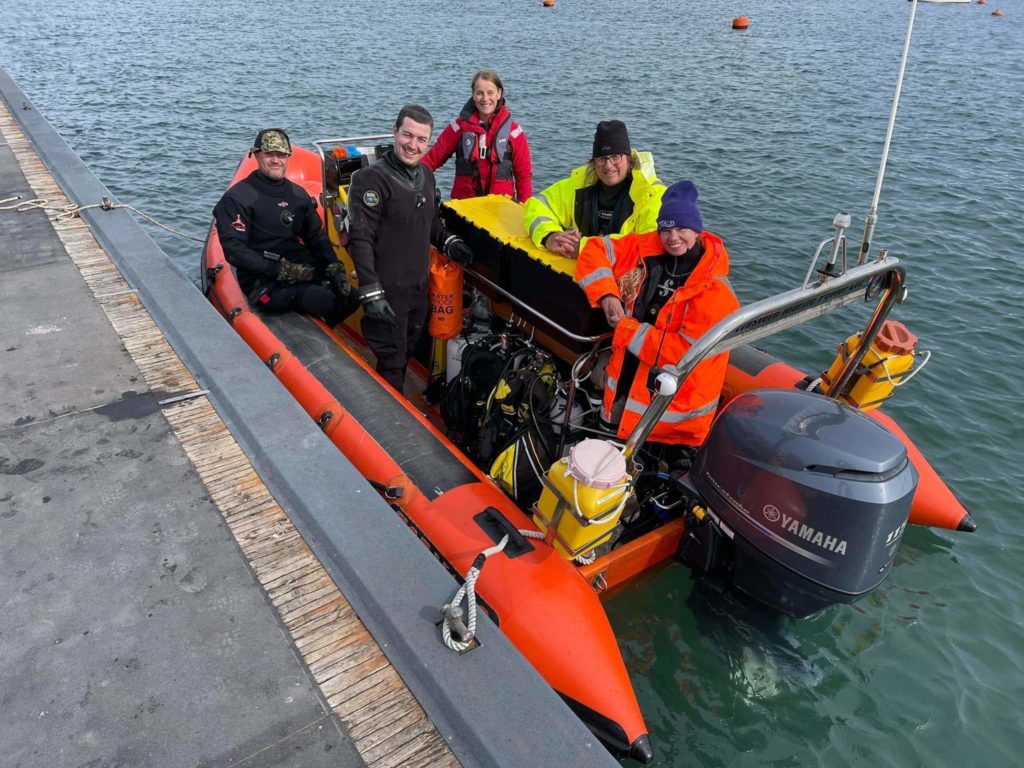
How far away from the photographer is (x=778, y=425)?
2779 millimetres

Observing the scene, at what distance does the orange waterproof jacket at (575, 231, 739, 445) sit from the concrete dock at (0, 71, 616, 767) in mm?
1268

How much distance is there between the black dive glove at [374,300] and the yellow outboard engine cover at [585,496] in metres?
1.42

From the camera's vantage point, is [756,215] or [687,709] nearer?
[687,709]

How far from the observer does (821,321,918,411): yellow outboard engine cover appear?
3.56m

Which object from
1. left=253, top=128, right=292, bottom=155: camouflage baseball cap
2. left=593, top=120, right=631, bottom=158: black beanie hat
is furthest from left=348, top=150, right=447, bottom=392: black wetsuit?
left=593, top=120, right=631, bottom=158: black beanie hat

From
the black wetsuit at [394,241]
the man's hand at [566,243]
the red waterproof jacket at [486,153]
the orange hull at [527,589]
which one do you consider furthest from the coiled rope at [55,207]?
the man's hand at [566,243]

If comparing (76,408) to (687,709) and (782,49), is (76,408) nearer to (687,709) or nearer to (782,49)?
(687,709)

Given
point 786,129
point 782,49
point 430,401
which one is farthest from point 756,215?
point 782,49

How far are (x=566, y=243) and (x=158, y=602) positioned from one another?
2463mm

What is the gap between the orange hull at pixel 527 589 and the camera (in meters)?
2.53

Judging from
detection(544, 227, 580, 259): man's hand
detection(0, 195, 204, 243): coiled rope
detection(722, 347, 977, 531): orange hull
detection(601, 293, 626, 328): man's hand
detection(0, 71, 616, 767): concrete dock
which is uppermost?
detection(544, 227, 580, 259): man's hand

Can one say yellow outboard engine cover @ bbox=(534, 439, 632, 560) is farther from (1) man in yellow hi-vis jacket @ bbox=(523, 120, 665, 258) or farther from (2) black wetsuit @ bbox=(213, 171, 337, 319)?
(2) black wetsuit @ bbox=(213, 171, 337, 319)

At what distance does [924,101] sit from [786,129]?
3967mm

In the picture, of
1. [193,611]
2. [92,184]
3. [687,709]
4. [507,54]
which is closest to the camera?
[193,611]
